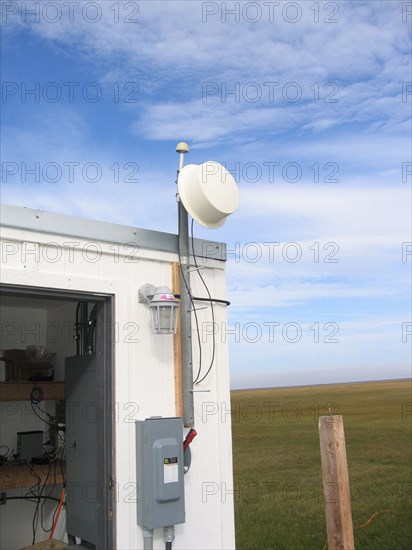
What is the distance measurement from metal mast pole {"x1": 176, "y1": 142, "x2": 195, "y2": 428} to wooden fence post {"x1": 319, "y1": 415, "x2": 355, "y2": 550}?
1.03 metres

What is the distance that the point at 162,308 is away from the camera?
11.8 feet

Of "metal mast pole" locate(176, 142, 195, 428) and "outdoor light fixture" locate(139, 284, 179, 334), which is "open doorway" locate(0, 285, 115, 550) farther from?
"metal mast pole" locate(176, 142, 195, 428)

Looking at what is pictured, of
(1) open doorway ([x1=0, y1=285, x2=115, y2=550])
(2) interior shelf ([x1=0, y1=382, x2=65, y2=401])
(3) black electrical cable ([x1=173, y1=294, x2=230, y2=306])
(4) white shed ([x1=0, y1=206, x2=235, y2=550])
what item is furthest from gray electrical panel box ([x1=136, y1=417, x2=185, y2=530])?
(2) interior shelf ([x1=0, y1=382, x2=65, y2=401])

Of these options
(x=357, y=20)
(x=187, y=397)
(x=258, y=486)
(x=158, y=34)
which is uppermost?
(x=357, y=20)

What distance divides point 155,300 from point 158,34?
4.43 m

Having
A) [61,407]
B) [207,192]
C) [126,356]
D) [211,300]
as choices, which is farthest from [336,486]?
[61,407]

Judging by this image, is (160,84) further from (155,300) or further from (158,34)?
(155,300)

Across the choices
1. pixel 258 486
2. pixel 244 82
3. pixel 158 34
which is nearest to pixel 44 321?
pixel 244 82

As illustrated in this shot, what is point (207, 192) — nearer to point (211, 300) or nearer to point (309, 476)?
point (211, 300)

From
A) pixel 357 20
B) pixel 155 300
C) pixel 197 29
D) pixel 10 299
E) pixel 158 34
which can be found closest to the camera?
pixel 155 300

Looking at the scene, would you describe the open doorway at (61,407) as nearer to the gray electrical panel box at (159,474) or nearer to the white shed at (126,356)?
the white shed at (126,356)

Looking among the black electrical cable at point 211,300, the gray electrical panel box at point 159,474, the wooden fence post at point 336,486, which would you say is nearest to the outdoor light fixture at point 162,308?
the black electrical cable at point 211,300

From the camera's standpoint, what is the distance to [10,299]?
5.34 metres

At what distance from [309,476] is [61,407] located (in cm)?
1501
